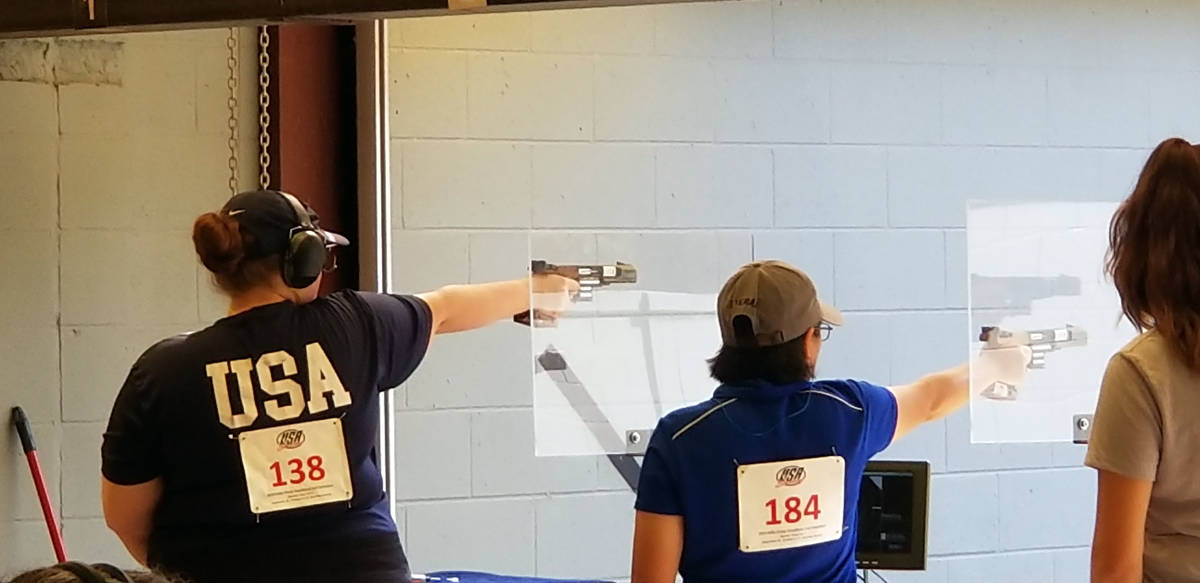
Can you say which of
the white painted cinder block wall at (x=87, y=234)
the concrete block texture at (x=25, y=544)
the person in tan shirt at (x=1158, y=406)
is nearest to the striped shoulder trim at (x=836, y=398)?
the person in tan shirt at (x=1158, y=406)

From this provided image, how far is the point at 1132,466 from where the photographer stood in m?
1.55

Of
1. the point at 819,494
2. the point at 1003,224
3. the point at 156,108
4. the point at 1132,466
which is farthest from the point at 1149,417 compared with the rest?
the point at 156,108

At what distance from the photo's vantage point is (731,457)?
180 cm

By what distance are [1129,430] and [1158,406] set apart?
0.15ft

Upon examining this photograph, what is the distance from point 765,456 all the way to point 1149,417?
52 cm

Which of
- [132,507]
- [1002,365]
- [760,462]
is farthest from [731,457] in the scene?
[1002,365]

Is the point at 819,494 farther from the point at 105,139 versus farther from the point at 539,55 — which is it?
the point at 105,139

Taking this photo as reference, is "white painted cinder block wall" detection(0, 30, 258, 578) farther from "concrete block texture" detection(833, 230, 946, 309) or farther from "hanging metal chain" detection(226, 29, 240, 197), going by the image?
"concrete block texture" detection(833, 230, 946, 309)

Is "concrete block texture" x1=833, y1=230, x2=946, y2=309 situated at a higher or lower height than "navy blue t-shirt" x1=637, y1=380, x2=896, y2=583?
higher

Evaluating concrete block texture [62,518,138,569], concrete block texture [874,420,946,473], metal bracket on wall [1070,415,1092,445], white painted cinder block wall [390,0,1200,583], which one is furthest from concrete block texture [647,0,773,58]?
concrete block texture [62,518,138,569]

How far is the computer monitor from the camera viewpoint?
7.54 feet

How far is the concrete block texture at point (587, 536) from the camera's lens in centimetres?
296

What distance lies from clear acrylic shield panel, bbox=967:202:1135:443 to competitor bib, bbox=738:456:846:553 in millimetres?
1065

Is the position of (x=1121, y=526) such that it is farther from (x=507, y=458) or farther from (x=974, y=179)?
(x=974, y=179)
